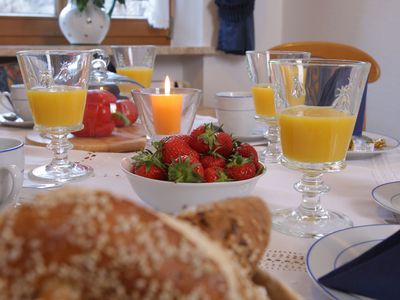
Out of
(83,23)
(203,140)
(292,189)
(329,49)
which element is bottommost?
(292,189)

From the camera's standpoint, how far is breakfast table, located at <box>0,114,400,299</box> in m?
0.55

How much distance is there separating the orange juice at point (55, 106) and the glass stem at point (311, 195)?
477 millimetres

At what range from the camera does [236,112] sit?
115 cm

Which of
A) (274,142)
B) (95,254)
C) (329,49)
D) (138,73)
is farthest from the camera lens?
(329,49)

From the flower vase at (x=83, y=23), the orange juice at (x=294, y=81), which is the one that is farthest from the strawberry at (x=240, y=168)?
the flower vase at (x=83, y=23)

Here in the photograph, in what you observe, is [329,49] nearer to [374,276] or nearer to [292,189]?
[292,189]

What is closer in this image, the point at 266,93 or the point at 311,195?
the point at 311,195

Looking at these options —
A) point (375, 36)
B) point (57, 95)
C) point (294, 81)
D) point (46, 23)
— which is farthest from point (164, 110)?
point (46, 23)

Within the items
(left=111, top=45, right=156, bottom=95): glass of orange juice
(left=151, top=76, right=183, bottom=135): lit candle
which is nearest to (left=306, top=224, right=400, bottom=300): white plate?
(left=151, top=76, right=183, bottom=135): lit candle

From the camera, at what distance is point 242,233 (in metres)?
0.32

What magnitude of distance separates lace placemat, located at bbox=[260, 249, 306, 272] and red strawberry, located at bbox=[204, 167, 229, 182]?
123mm

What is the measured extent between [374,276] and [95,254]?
285 mm

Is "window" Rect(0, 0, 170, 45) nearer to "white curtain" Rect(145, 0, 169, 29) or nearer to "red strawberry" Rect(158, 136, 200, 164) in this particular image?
"white curtain" Rect(145, 0, 169, 29)

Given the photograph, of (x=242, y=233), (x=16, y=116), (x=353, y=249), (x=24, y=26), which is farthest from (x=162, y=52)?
(x=242, y=233)
